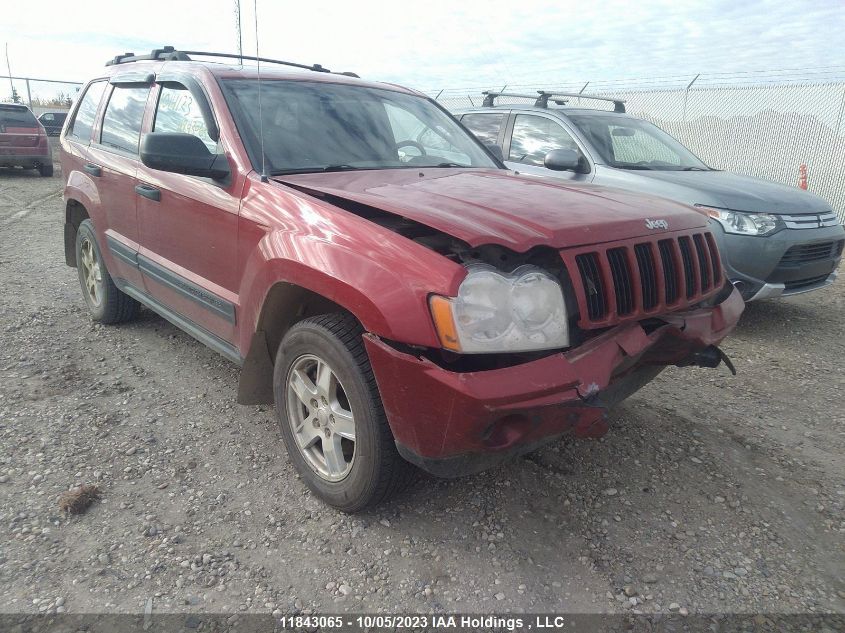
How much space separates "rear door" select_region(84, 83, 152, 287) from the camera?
13.2 ft

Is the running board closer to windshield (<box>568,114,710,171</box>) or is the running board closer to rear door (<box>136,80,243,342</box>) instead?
rear door (<box>136,80,243,342</box>)

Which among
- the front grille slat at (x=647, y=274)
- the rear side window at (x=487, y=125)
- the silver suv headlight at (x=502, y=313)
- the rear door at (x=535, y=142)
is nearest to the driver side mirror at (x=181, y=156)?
the silver suv headlight at (x=502, y=313)

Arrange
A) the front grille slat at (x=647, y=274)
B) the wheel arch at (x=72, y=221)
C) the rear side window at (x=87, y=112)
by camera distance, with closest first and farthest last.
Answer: the front grille slat at (x=647, y=274)
the rear side window at (x=87, y=112)
the wheel arch at (x=72, y=221)

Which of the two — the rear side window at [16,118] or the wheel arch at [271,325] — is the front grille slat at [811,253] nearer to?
the wheel arch at [271,325]

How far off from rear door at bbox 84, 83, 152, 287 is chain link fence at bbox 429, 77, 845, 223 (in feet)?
26.9

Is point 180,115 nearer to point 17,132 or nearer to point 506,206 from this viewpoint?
point 506,206

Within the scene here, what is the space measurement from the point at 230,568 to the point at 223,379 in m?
1.85

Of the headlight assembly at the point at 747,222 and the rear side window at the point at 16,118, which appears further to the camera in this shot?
the rear side window at the point at 16,118

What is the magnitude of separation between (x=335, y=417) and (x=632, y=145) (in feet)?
16.1

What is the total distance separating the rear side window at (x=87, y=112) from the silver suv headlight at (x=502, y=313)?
3.86 metres

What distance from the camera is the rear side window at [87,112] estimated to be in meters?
4.75

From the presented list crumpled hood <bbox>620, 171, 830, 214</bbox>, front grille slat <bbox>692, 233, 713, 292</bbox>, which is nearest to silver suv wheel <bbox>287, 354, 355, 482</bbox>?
front grille slat <bbox>692, 233, 713, 292</bbox>

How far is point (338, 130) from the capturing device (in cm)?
345

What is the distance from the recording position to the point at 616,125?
6.55 m
